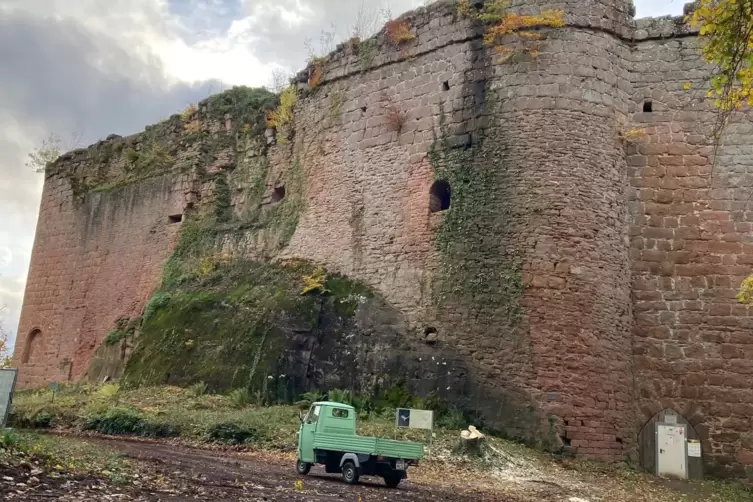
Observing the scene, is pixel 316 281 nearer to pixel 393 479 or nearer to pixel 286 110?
pixel 286 110

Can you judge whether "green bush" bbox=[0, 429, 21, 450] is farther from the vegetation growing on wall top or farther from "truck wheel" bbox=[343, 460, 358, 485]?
the vegetation growing on wall top

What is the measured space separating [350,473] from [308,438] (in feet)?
2.99

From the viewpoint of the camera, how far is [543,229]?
1373 centimetres

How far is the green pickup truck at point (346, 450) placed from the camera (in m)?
9.75

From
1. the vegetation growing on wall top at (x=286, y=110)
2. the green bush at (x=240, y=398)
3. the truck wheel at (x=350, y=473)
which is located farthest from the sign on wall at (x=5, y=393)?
the vegetation growing on wall top at (x=286, y=110)

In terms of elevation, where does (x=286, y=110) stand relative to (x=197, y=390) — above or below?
above

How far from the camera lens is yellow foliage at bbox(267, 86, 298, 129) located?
1939 cm

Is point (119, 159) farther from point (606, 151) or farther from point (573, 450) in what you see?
point (573, 450)

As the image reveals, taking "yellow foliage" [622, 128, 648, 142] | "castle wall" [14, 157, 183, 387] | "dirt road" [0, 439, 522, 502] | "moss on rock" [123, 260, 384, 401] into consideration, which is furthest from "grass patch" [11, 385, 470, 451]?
"yellow foliage" [622, 128, 648, 142]

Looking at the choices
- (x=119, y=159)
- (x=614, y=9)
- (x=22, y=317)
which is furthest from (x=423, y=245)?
(x=22, y=317)

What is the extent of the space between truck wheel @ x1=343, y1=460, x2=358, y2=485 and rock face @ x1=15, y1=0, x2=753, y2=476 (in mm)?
3833

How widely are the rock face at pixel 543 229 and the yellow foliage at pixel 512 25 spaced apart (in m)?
0.21

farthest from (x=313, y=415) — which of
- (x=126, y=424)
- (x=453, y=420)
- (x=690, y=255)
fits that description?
(x=690, y=255)

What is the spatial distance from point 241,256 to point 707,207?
11080mm
